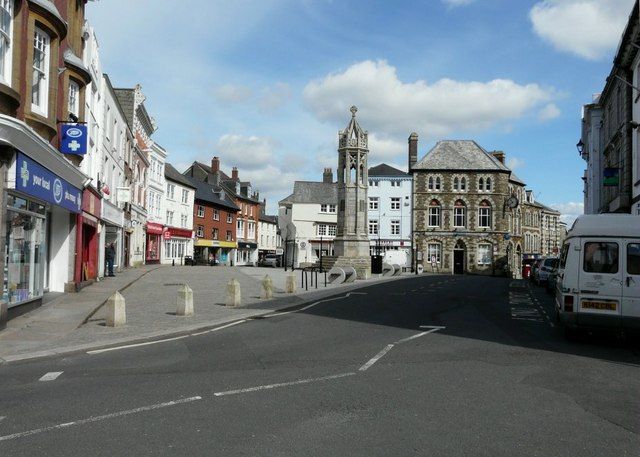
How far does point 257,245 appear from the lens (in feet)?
307

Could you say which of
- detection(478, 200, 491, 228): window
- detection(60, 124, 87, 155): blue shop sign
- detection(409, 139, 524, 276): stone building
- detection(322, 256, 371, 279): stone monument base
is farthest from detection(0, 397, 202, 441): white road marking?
detection(478, 200, 491, 228): window

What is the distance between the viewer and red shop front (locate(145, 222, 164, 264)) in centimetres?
5322

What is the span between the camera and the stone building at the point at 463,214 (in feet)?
214

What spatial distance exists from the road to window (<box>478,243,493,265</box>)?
54.4 m

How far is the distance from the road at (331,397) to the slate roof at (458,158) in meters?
55.9

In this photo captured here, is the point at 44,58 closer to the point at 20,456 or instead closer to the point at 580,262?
the point at 20,456

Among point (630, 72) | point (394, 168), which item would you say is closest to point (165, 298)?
point (630, 72)

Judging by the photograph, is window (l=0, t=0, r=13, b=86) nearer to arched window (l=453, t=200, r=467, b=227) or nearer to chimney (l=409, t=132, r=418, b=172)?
arched window (l=453, t=200, r=467, b=227)

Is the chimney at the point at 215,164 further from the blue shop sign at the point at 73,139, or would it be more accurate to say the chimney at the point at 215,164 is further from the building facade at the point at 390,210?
the blue shop sign at the point at 73,139

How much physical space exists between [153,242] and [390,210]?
27615 millimetres

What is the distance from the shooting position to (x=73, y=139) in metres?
17.1

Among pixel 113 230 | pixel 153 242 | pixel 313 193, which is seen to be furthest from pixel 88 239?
pixel 313 193

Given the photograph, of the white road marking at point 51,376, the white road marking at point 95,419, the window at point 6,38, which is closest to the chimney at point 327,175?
the window at point 6,38

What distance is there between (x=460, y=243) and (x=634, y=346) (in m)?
55.2
